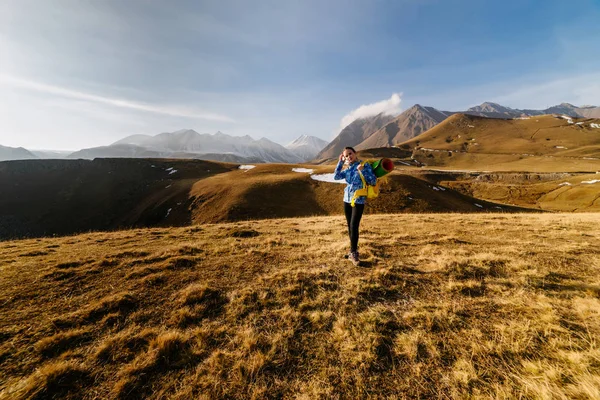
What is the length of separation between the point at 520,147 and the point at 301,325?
697ft

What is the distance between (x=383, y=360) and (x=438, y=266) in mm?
4899

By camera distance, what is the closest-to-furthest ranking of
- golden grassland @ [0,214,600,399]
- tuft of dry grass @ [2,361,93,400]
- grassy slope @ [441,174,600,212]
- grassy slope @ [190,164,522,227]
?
1. tuft of dry grass @ [2,361,93,400]
2. golden grassland @ [0,214,600,399]
3. grassy slope @ [190,164,522,227]
4. grassy slope @ [441,174,600,212]

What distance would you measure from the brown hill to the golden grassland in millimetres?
136518

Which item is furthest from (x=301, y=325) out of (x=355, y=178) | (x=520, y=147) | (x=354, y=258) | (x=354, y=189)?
(x=520, y=147)

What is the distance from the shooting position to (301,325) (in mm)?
4945

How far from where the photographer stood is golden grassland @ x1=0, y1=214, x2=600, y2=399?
3.47 m

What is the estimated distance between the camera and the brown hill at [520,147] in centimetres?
11808

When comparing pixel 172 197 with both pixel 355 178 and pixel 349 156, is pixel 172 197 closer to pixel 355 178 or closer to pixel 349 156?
pixel 349 156

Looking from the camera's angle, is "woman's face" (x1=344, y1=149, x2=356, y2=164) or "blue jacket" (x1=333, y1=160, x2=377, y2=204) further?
"woman's face" (x1=344, y1=149, x2=356, y2=164)

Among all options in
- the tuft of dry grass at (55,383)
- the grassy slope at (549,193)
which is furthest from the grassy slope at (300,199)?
the tuft of dry grass at (55,383)


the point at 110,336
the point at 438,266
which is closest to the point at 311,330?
→ the point at 110,336

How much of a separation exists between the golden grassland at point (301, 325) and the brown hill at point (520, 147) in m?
137

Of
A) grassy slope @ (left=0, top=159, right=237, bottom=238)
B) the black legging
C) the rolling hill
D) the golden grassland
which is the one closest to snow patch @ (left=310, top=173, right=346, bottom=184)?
the rolling hill

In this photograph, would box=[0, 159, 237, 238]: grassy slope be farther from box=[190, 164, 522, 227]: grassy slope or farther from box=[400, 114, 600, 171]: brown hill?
box=[400, 114, 600, 171]: brown hill
